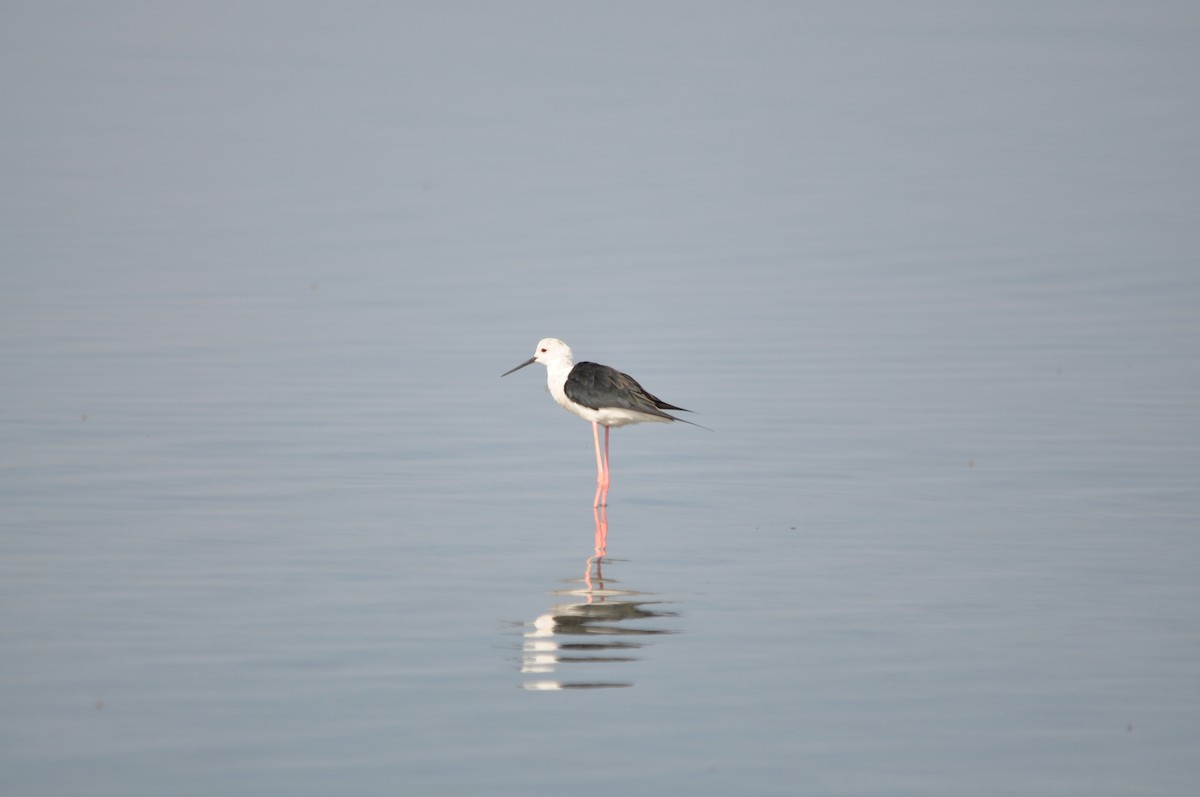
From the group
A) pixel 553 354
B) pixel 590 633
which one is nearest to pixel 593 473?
pixel 553 354

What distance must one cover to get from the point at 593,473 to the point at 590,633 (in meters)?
4.59

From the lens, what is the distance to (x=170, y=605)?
909 centimetres

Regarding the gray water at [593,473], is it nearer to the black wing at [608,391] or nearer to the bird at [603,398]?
the bird at [603,398]

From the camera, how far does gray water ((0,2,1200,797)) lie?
7.39m

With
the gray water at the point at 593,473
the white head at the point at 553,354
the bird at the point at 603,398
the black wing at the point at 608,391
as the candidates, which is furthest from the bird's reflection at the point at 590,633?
the white head at the point at 553,354

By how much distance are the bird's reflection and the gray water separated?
4 cm

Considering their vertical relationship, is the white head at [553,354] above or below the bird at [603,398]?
above

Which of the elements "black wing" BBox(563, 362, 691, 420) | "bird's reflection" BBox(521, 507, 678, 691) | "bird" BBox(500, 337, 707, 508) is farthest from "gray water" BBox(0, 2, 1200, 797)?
"black wing" BBox(563, 362, 691, 420)

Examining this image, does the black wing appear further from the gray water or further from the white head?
the gray water

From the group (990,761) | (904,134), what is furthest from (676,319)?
(904,134)

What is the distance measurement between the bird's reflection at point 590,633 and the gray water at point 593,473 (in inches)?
1.5

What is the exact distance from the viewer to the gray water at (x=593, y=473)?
739cm

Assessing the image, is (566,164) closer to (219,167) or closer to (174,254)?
(219,167)

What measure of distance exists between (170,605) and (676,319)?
12.0 metres
